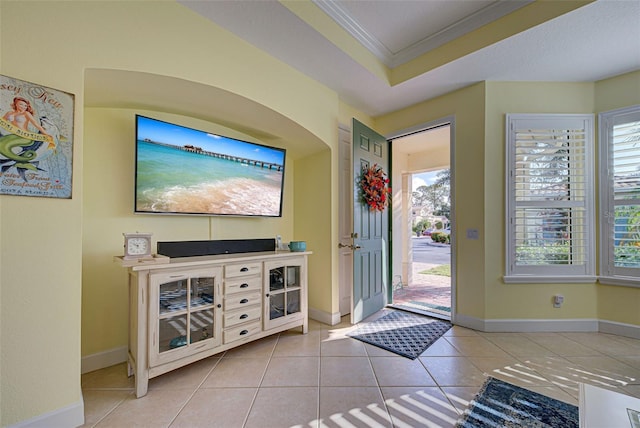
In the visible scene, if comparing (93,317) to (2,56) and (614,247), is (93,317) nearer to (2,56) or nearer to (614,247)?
(2,56)

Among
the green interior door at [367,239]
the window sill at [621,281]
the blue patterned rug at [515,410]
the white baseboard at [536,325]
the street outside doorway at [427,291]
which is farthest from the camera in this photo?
the street outside doorway at [427,291]

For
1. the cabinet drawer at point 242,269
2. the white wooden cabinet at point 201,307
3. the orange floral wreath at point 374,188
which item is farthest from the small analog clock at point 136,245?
the orange floral wreath at point 374,188

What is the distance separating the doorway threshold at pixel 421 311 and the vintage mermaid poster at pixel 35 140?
11.5 ft

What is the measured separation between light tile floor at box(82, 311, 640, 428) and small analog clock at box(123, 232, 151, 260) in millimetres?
917

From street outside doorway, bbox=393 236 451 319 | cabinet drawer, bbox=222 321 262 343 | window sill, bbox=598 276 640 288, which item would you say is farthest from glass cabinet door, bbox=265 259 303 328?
window sill, bbox=598 276 640 288

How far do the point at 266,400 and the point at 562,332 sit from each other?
3.08 m

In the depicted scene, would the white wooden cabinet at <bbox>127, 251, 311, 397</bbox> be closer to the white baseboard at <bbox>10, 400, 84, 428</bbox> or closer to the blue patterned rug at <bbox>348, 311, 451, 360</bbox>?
the white baseboard at <bbox>10, 400, 84, 428</bbox>

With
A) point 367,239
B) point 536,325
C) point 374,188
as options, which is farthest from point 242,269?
point 536,325

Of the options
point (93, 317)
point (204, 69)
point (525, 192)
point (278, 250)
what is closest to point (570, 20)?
point (525, 192)

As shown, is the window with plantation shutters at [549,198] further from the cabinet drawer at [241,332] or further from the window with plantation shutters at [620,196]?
the cabinet drawer at [241,332]

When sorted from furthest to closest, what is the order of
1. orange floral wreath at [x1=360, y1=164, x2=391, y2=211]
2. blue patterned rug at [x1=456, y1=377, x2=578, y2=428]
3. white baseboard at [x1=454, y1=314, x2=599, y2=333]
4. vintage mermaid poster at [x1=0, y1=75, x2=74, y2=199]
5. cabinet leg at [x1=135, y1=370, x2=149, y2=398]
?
orange floral wreath at [x1=360, y1=164, x2=391, y2=211], white baseboard at [x1=454, y1=314, x2=599, y2=333], cabinet leg at [x1=135, y1=370, x2=149, y2=398], blue patterned rug at [x1=456, y1=377, x2=578, y2=428], vintage mermaid poster at [x1=0, y1=75, x2=74, y2=199]

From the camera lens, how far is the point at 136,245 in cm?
177

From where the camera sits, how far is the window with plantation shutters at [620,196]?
252cm

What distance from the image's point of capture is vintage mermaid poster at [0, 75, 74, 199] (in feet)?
4.11
